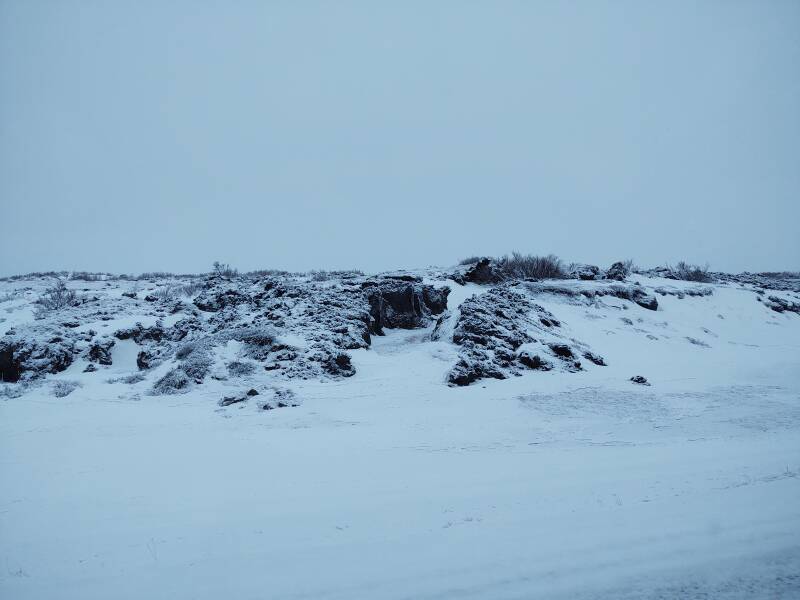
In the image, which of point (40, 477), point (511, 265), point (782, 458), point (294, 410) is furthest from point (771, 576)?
point (511, 265)

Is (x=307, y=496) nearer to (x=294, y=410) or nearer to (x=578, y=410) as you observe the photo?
(x=294, y=410)

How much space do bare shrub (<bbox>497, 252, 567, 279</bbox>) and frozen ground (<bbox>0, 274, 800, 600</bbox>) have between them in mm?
9910

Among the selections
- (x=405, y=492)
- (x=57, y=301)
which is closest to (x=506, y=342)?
(x=405, y=492)

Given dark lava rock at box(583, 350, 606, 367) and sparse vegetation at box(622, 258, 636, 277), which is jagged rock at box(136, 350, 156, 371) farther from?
sparse vegetation at box(622, 258, 636, 277)

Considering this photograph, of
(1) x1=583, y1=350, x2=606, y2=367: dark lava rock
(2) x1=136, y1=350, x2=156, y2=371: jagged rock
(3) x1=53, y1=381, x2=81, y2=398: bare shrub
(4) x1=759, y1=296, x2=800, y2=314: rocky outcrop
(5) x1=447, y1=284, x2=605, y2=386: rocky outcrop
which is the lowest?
(3) x1=53, y1=381, x2=81, y2=398: bare shrub

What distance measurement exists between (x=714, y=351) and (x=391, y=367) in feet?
28.5

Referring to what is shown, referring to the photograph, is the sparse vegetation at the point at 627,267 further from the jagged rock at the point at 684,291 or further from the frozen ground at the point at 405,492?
the frozen ground at the point at 405,492

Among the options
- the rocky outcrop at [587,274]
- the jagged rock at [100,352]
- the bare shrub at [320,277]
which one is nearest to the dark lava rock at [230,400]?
the jagged rock at [100,352]

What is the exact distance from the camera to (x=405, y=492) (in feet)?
12.9

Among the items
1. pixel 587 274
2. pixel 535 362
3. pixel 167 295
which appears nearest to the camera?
pixel 535 362

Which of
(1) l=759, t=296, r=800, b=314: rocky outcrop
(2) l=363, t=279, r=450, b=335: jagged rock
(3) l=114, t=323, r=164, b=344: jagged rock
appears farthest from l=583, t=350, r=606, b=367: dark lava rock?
(1) l=759, t=296, r=800, b=314: rocky outcrop

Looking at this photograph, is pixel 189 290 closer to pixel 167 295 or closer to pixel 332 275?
pixel 167 295

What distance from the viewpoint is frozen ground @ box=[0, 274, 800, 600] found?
2801 mm

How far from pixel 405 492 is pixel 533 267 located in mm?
15117
